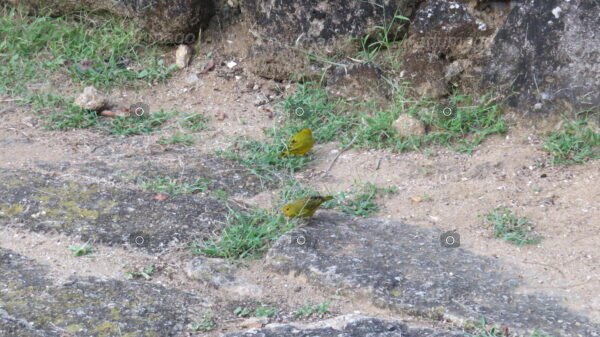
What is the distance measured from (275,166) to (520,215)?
119 centimetres

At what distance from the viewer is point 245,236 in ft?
13.1

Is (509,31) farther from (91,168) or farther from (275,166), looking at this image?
(91,168)

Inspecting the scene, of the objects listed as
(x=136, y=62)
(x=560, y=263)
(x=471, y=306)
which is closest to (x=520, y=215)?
(x=560, y=263)

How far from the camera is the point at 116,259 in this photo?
391 cm

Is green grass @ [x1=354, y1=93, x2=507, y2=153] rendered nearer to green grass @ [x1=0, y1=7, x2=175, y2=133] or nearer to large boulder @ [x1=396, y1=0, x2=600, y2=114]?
large boulder @ [x1=396, y1=0, x2=600, y2=114]

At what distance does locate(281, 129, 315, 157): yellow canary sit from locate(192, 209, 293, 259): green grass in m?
0.53

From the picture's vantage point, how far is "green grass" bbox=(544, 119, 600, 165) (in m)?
4.42

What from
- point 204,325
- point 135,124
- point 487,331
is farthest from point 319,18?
point 487,331

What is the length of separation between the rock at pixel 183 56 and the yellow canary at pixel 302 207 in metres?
1.81

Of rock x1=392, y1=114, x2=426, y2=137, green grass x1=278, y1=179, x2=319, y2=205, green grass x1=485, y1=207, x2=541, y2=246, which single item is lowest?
green grass x1=278, y1=179, x2=319, y2=205

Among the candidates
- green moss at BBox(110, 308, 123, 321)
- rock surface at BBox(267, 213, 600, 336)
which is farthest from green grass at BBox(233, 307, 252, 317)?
green moss at BBox(110, 308, 123, 321)

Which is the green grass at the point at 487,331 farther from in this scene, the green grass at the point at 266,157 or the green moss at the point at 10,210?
the green moss at the point at 10,210

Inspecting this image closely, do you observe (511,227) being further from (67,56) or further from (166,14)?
(67,56)

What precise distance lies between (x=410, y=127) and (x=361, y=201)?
24.2 inches
